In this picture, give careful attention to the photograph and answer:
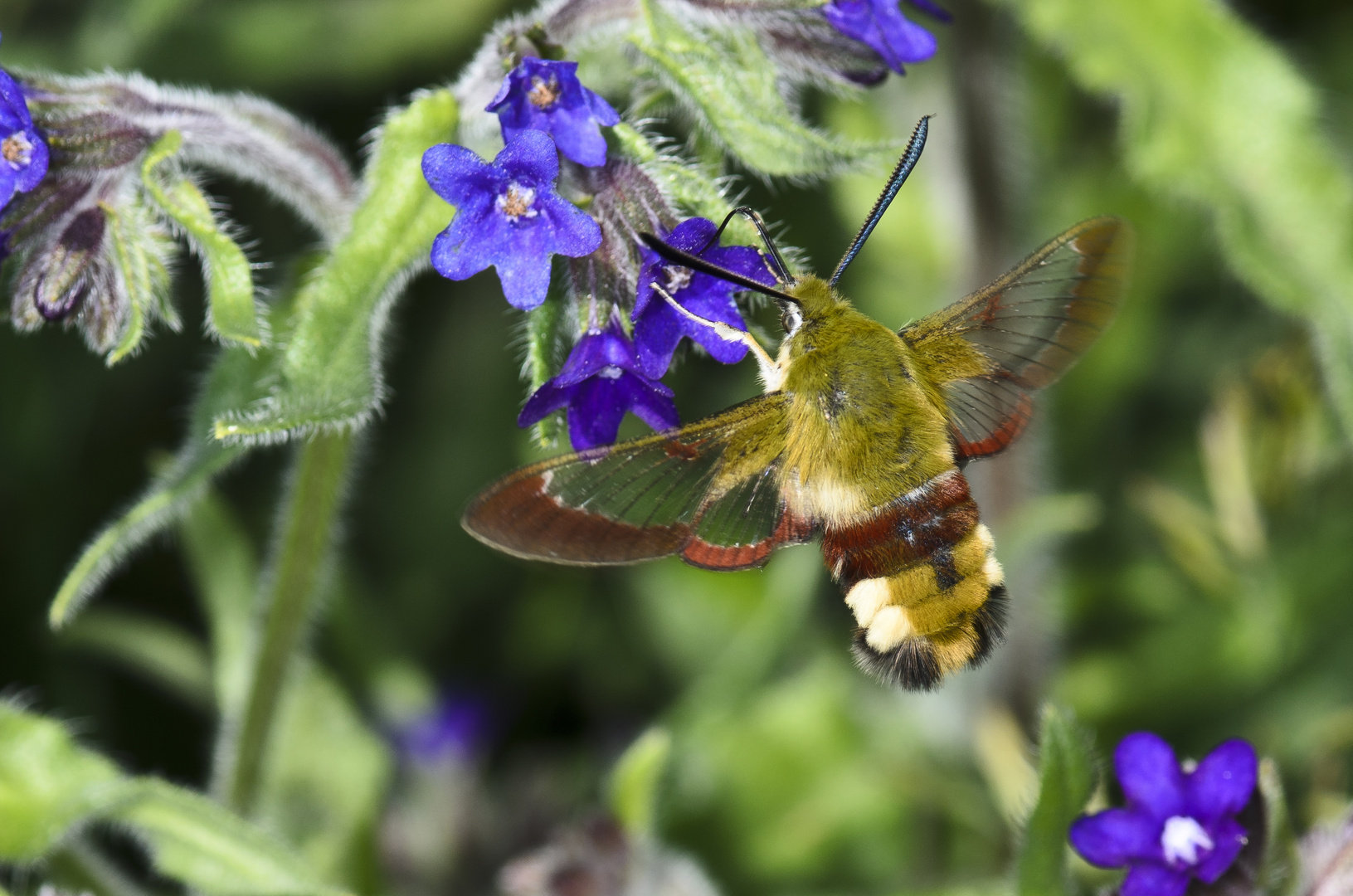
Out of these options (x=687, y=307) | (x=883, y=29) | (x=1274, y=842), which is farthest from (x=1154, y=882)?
(x=883, y=29)

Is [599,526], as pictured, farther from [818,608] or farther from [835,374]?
[818,608]

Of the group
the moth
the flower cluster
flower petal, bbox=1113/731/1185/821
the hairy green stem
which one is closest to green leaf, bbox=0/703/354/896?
the hairy green stem

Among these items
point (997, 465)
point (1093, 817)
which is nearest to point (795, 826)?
point (997, 465)

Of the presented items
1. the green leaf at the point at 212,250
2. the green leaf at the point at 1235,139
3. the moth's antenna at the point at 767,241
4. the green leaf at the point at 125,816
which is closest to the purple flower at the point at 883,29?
the moth's antenna at the point at 767,241

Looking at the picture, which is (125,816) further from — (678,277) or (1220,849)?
(1220,849)

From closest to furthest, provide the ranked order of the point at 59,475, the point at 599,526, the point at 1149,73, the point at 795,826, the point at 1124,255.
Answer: the point at 599,526 → the point at 1124,255 → the point at 1149,73 → the point at 795,826 → the point at 59,475

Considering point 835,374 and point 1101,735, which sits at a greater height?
point 835,374
